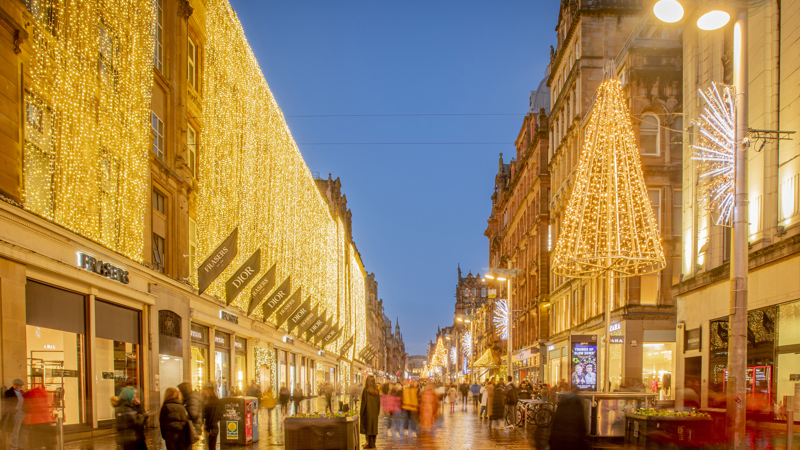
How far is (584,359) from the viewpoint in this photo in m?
27.8

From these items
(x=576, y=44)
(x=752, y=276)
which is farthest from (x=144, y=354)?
(x=576, y=44)

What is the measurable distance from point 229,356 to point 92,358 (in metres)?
14.1

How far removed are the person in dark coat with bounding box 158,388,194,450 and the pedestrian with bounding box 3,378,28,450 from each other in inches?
181

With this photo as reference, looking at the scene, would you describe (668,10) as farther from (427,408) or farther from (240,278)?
(240,278)

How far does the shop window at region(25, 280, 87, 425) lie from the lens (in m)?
16.5

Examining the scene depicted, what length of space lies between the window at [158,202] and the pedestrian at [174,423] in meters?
14.8

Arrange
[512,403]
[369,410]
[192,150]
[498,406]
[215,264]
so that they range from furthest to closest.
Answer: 1. [192,150]
2. [512,403]
3. [498,406]
4. [215,264]
5. [369,410]

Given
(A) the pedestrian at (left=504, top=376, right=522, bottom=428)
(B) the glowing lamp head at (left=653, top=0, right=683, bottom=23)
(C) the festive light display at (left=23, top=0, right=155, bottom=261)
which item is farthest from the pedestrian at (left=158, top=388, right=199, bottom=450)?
(A) the pedestrian at (left=504, top=376, right=522, bottom=428)

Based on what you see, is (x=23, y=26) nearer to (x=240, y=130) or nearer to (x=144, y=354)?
(x=144, y=354)

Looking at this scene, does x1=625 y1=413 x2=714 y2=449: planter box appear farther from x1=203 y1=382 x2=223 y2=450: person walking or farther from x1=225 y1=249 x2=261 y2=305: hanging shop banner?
x1=225 y1=249 x2=261 y2=305: hanging shop banner

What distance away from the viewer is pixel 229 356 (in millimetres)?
32969

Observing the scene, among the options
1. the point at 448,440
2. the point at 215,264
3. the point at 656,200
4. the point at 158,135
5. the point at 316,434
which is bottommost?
the point at 448,440

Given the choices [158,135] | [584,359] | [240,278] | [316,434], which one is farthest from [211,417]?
[584,359]

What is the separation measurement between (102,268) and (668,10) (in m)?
15.3
